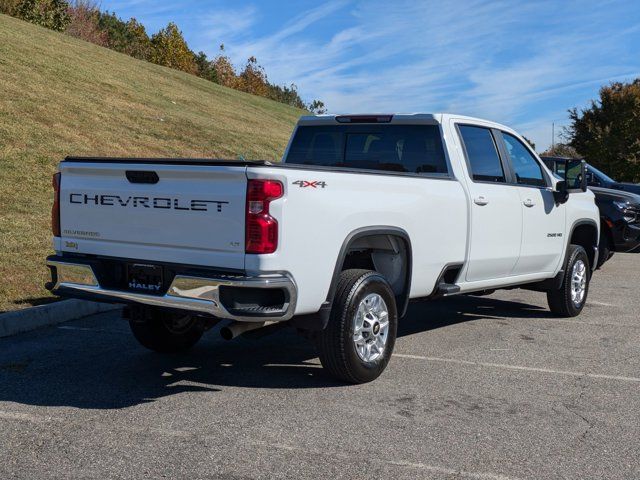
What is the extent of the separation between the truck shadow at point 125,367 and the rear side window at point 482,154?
169cm

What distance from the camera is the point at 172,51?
2111 inches

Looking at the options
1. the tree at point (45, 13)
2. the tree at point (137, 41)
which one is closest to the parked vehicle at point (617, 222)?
the tree at point (45, 13)

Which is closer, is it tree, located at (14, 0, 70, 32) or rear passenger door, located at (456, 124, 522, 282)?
rear passenger door, located at (456, 124, 522, 282)

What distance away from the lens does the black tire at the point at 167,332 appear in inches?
266

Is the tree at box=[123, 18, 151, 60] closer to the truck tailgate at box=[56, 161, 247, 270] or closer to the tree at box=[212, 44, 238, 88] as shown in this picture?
the tree at box=[212, 44, 238, 88]

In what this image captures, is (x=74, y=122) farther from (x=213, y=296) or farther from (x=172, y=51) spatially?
(x=172, y=51)

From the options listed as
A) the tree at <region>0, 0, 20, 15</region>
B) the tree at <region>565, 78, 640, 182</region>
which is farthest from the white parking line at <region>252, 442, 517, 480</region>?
the tree at <region>0, 0, 20, 15</region>

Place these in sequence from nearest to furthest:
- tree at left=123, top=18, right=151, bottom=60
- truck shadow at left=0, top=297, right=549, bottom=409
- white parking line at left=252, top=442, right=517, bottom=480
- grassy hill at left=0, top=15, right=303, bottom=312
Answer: white parking line at left=252, top=442, right=517, bottom=480 < truck shadow at left=0, top=297, right=549, bottom=409 < grassy hill at left=0, top=15, right=303, bottom=312 < tree at left=123, top=18, right=151, bottom=60

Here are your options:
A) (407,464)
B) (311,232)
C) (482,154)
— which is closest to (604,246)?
(482,154)

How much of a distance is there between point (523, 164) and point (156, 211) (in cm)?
420

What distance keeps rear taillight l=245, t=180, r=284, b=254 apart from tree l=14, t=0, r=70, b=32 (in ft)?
115

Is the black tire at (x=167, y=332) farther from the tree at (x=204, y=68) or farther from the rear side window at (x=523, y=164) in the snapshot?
the tree at (x=204, y=68)

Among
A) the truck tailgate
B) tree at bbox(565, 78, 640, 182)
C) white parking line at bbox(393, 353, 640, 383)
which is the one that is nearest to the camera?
the truck tailgate

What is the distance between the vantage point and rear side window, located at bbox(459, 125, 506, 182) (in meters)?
7.45
